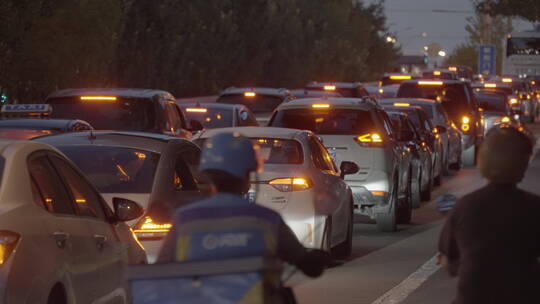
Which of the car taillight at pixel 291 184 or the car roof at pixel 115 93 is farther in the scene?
the car roof at pixel 115 93

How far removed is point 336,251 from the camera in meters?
15.7

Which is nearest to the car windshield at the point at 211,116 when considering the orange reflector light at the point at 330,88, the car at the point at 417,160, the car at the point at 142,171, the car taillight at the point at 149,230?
the car at the point at 417,160

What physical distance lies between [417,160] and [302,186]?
835cm

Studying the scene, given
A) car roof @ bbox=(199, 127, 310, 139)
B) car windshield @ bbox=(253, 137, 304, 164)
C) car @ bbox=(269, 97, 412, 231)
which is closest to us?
car windshield @ bbox=(253, 137, 304, 164)

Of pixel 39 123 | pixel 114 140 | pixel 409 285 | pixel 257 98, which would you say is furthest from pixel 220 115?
pixel 114 140

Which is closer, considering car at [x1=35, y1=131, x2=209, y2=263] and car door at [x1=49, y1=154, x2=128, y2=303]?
car door at [x1=49, y1=154, x2=128, y2=303]

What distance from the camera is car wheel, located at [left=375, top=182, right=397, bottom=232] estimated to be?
60.7 feet

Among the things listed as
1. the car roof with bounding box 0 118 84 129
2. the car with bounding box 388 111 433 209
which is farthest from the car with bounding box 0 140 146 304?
the car with bounding box 388 111 433 209

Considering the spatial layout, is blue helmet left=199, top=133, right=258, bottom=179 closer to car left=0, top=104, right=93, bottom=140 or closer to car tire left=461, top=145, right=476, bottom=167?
car left=0, top=104, right=93, bottom=140

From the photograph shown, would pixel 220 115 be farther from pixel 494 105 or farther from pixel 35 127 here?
pixel 494 105

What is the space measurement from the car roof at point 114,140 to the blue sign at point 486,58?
92.2 meters

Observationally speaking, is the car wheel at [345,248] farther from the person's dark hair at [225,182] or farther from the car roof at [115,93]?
the person's dark hair at [225,182]

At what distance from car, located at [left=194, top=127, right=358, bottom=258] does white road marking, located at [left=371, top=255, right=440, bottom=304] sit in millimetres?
934

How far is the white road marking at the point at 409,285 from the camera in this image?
40.4 feet
